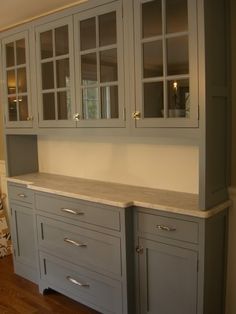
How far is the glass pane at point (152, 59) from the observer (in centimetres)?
202

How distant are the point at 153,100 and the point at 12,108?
1.60 meters

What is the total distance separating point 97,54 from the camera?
2340mm

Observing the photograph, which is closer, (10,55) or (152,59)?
(152,59)

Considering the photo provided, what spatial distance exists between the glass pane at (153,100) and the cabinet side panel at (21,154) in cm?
165

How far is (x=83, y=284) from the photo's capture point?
2.52 m

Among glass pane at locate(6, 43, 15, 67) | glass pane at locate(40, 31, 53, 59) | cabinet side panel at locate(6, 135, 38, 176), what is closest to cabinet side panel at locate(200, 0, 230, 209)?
glass pane at locate(40, 31, 53, 59)

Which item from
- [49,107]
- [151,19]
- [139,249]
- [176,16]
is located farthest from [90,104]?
[139,249]

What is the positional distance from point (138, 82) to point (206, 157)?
0.64 metres

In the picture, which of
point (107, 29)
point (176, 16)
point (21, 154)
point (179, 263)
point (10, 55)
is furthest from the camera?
point (21, 154)

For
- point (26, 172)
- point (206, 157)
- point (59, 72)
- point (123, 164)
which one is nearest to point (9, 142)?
point (26, 172)

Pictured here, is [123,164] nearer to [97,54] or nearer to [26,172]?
[97,54]

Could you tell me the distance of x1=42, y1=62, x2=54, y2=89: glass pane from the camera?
8.85 feet

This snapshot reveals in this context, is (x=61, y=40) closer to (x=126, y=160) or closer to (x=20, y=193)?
(x=126, y=160)

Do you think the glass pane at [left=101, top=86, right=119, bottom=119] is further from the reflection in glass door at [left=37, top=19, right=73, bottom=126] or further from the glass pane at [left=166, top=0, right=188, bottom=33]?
the glass pane at [left=166, top=0, right=188, bottom=33]
